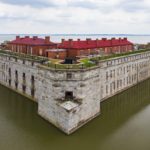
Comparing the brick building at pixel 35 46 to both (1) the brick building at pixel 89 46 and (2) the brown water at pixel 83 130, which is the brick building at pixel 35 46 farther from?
(2) the brown water at pixel 83 130

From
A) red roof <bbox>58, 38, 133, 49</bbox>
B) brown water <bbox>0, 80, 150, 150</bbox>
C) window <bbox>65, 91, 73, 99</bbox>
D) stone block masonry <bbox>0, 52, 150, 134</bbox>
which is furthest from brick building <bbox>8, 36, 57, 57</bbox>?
window <bbox>65, 91, 73, 99</bbox>

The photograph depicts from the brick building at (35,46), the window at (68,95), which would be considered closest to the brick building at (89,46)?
the brick building at (35,46)

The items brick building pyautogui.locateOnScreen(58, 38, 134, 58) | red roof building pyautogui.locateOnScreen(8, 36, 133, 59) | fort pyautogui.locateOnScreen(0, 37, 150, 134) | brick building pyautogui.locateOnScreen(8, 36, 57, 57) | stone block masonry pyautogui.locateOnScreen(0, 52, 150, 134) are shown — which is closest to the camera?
stone block masonry pyautogui.locateOnScreen(0, 52, 150, 134)

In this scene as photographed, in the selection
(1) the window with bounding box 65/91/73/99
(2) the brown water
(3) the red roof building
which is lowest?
(2) the brown water

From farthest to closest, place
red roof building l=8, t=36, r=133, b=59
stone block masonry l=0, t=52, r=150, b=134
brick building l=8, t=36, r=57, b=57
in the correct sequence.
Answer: brick building l=8, t=36, r=57, b=57 < red roof building l=8, t=36, r=133, b=59 < stone block masonry l=0, t=52, r=150, b=134

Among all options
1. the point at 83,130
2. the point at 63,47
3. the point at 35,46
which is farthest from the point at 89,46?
the point at 83,130

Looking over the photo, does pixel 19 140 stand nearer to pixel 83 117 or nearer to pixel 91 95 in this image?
pixel 83 117

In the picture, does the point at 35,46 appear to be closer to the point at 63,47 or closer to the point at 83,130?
the point at 63,47

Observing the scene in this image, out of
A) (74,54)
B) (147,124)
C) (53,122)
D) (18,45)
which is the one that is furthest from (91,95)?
(18,45)

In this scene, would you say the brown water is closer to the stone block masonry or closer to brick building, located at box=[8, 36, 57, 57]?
the stone block masonry
